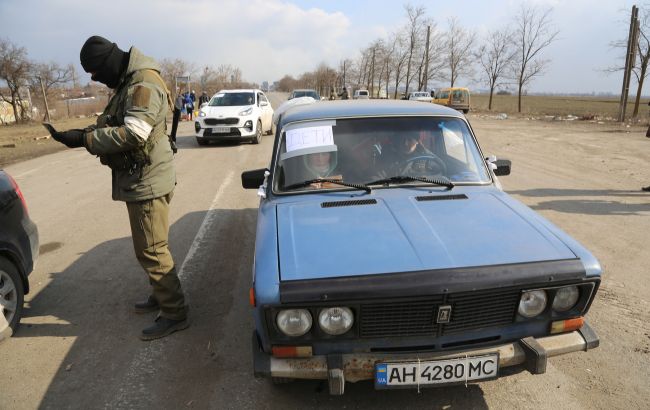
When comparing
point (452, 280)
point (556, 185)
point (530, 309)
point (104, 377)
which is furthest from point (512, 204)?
point (556, 185)

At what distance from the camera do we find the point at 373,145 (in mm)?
3465

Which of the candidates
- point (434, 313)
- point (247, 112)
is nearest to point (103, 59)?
point (434, 313)

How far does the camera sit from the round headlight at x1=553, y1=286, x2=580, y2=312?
243 cm

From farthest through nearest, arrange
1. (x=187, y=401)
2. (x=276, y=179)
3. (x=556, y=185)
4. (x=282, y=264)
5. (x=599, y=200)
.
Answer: (x=556, y=185) → (x=599, y=200) → (x=276, y=179) → (x=187, y=401) → (x=282, y=264)

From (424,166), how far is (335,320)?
167 centimetres

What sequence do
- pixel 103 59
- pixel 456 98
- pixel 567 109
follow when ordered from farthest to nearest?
pixel 567 109 → pixel 456 98 → pixel 103 59

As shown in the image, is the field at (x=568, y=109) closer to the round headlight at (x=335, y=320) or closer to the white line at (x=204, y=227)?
the white line at (x=204, y=227)

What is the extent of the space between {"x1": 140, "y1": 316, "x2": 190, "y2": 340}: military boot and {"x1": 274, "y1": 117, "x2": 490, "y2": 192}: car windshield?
146cm

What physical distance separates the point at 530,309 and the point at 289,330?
1.32 m

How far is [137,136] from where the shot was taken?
10.2ft

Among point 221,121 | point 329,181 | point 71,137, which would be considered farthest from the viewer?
point 221,121

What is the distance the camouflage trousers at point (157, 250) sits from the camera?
3.42 metres

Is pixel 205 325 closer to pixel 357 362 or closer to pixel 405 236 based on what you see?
pixel 357 362

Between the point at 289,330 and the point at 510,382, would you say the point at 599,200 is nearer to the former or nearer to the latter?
the point at 510,382
